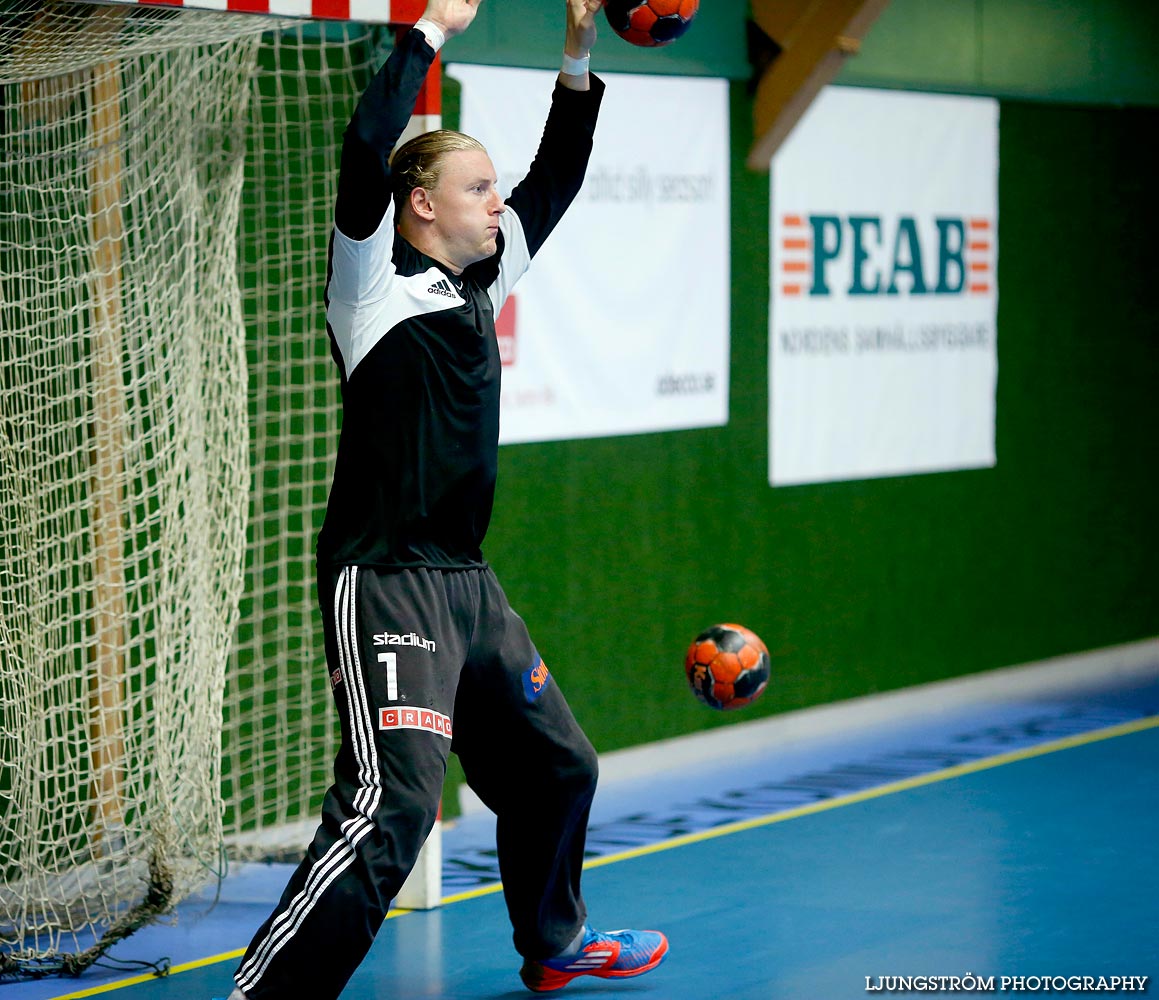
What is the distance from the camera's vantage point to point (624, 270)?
794 centimetres

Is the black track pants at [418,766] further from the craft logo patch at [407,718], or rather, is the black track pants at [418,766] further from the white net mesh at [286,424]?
the white net mesh at [286,424]

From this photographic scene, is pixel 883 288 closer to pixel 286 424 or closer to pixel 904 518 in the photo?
pixel 904 518

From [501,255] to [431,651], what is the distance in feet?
3.42

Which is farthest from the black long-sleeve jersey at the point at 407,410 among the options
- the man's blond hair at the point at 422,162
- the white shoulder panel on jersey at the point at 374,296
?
the man's blond hair at the point at 422,162

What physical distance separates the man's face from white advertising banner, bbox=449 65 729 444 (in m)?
2.74

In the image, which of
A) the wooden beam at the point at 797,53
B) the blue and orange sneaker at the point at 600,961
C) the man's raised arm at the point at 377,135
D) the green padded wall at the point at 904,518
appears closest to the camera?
the man's raised arm at the point at 377,135

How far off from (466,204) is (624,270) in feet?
11.4

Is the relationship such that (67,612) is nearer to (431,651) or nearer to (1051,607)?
(431,651)

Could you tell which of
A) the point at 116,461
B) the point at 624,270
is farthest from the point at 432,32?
the point at 624,270

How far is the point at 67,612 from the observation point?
590 centimetres

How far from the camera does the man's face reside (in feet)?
14.7

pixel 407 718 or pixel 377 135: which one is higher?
pixel 377 135

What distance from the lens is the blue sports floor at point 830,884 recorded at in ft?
17.0

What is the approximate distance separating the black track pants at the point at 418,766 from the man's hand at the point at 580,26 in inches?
52.2
